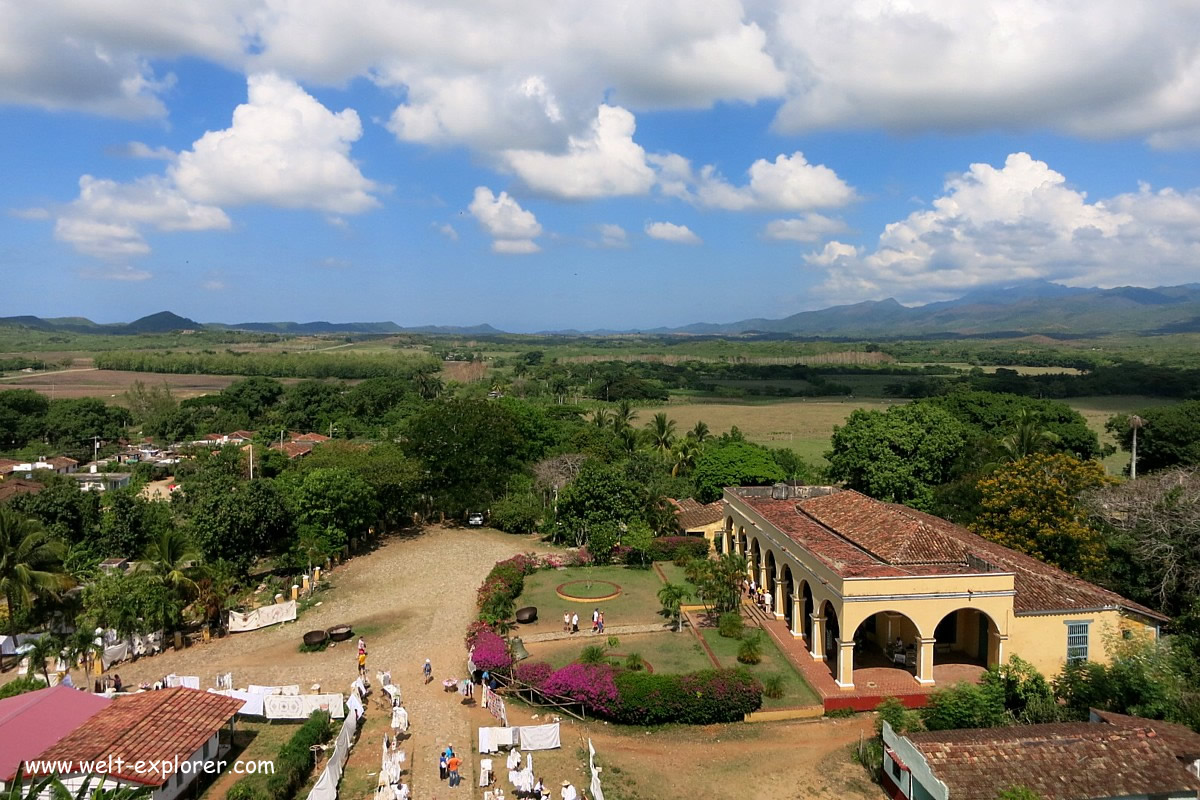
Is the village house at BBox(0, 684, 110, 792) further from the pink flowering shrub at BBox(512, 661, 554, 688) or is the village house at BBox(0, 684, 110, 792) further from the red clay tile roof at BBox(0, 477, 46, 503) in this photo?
the red clay tile roof at BBox(0, 477, 46, 503)

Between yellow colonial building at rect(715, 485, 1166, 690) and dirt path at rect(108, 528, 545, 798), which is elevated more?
yellow colonial building at rect(715, 485, 1166, 690)

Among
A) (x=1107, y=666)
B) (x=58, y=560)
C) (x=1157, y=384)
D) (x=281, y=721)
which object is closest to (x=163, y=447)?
(x=58, y=560)

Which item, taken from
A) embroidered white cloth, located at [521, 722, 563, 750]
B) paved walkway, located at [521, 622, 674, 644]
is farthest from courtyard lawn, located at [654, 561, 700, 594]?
embroidered white cloth, located at [521, 722, 563, 750]

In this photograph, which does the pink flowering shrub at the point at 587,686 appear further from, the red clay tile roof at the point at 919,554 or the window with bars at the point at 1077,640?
the window with bars at the point at 1077,640

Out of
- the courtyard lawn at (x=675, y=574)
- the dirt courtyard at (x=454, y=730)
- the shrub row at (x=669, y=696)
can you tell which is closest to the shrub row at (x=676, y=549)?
the courtyard lawn at (x=675, y=574)

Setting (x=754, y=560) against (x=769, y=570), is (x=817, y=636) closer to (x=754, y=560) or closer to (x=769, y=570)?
(x=769, y=570)

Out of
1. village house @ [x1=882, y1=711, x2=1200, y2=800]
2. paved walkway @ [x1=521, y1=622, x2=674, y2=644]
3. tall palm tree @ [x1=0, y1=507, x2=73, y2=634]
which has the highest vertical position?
tall palm tree @ [x1=0, y1=507, x2=73, y2=634]
